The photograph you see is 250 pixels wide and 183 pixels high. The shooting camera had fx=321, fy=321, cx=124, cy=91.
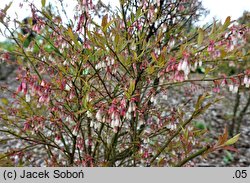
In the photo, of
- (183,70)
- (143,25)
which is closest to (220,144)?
(183,70)

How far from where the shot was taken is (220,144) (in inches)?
69.2

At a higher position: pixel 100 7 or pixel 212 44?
pixel 100 7

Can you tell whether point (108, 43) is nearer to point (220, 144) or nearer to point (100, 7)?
point (220, 144)

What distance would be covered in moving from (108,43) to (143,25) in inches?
31.9

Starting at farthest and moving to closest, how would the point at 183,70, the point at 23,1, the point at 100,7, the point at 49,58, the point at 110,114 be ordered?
the point at 100,7, the point at 49,58, the point at 23,1, the point at 110,114, the point at 183,70

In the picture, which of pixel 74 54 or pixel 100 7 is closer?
pixel 74 54

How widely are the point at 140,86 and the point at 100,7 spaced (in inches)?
49.7

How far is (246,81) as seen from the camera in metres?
2.15

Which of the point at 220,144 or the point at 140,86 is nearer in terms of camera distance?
the point at 220,144
